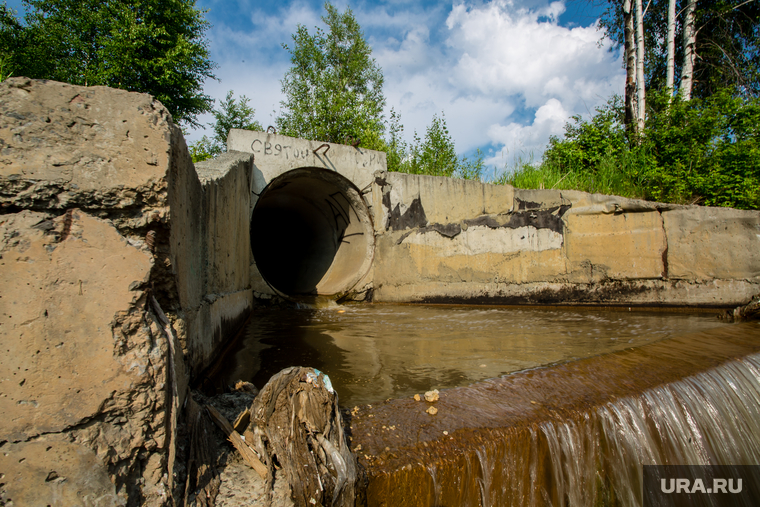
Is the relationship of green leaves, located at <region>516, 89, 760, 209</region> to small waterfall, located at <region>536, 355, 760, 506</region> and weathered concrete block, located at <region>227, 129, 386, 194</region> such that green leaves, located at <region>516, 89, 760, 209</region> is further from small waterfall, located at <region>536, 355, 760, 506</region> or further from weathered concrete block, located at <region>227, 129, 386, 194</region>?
small waterfall, located at <region>536, 355, 760, 506</region>

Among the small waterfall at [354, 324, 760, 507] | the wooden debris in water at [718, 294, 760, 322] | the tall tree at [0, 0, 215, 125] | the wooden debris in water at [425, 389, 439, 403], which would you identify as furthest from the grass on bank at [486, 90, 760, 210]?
the tall tree at [0, 0, 215, 125]

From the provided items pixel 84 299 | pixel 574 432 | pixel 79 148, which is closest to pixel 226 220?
pixel 79 148

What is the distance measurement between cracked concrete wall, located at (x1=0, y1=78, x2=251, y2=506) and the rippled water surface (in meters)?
1.11

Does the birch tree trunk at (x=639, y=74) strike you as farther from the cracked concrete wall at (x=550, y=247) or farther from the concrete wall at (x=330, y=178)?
the concrete wall at (x=330, y=178)

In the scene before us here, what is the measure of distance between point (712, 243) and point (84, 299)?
247 inches

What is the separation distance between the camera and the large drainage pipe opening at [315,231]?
706cm

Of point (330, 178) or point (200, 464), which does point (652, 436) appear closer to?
point (200, 464)

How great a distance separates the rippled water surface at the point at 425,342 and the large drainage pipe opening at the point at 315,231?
1.67 meters

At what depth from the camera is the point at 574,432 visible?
1.95 meters

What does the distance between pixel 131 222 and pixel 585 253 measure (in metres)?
5.79

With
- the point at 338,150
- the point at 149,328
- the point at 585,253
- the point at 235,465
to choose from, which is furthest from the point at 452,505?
the point at 338,150

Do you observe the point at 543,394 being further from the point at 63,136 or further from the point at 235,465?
the point at 63,136

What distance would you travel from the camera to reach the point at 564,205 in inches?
234

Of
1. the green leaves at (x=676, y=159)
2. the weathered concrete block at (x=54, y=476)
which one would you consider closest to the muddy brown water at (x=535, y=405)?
the weathered concrete block at (x=54, y=476)
